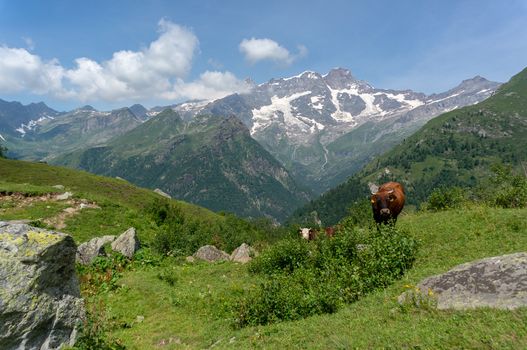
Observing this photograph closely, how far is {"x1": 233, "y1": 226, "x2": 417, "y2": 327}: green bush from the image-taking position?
16297 mm

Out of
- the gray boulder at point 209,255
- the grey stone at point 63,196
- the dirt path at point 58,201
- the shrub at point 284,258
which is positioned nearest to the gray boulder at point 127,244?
the gray boulder at point 209,255

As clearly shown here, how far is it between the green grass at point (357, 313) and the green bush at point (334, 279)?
777mm

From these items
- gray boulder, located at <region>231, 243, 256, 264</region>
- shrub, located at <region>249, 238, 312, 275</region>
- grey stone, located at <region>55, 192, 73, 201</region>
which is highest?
grey stone, located at <region>55, 192, 73, 201</region>

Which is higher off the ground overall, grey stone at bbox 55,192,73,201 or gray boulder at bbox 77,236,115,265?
grey stone at bbox 55,192,73,201

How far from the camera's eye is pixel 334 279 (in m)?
18.3

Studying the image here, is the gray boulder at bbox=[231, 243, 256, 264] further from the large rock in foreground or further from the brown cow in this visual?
the large rock in foreground

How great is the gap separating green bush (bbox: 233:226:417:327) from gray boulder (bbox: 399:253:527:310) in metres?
2.94

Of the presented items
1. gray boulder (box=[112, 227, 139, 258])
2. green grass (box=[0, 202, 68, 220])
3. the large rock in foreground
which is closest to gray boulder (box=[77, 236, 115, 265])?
gray boulder (box=[112, 227, 139, 258])

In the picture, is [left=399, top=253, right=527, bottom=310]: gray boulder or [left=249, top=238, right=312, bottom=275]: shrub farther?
[left=249, top=238, right=312, bottom=275]: shrub

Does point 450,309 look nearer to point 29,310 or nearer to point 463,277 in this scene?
point 463,277

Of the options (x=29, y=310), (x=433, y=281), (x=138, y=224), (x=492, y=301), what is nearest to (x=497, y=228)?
(x=433, y=281)

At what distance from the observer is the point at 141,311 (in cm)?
2053

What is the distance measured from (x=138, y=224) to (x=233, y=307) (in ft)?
102

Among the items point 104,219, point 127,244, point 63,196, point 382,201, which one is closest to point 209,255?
point 127,244
